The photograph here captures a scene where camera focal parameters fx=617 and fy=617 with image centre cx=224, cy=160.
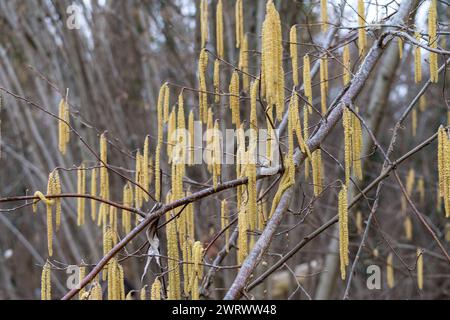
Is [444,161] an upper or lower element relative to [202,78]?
lower

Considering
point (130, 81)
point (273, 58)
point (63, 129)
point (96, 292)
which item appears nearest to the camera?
point (273, 58)

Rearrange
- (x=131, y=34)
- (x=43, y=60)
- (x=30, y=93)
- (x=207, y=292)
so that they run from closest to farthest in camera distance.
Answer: (x=207, y=292) < (x=43, y=60) < (x=131, y=34) < (x=30, y=93)

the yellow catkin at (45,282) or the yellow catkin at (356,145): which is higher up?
the yellow catkin at (356,145)

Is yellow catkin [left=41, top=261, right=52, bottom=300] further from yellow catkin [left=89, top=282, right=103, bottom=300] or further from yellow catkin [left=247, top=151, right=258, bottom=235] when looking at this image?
yellow catkin [left=247, top=151, right=258, bottom=235]

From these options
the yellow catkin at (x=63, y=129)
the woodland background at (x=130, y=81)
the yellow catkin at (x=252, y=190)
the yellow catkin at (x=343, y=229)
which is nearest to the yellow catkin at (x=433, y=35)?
the yellow catkin at (x=343, y=229)

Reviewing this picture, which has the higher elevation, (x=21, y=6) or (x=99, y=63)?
(x=21, y=6)

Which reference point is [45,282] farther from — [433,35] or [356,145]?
[433,35]

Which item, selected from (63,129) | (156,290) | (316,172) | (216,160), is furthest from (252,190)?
(63,129)

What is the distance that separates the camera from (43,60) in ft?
17.1

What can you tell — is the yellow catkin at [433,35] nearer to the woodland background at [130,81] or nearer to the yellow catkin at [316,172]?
the yellow catkin at [316,172]

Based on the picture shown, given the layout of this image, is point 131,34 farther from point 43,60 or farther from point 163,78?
point 43,60

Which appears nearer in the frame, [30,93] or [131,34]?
[131,34]
